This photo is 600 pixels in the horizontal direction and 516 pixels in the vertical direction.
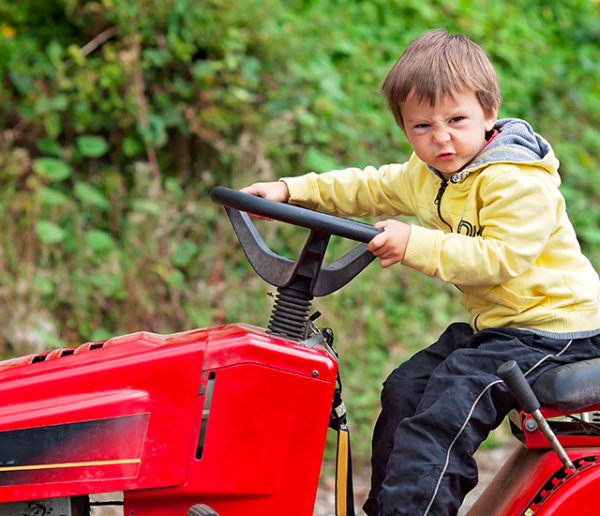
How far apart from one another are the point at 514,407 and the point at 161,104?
3501 mm

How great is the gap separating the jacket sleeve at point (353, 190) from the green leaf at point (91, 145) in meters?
2.71

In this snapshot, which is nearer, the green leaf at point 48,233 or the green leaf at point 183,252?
the green leaf at point 48,233

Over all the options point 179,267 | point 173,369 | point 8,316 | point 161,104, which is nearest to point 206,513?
point 173,369

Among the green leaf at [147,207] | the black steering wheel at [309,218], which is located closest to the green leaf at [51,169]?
the green leaf at [147,207]

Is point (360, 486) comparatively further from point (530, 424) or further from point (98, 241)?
point (530, 424)

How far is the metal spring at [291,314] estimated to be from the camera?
7.63 ft

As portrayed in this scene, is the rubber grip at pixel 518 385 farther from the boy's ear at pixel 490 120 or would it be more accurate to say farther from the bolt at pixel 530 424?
the boy's ear at pixel 490 120

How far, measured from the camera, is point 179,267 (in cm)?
515

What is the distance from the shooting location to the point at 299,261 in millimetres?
2285

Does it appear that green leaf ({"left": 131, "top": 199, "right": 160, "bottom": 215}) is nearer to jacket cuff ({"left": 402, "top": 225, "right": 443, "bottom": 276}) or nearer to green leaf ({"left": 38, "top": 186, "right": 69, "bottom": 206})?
green leaf ({"left": 38, "top": 186, "right": 69, "bottom": 206})

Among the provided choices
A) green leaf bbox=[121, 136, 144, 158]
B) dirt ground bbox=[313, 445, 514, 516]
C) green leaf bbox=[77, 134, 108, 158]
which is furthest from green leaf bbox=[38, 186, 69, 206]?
dirt ground bbox=[313, 445, 514, 516]

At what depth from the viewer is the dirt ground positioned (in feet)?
13.8

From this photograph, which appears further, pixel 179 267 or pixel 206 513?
pixel 179 267

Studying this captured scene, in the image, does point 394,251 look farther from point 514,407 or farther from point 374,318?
point 374,318
